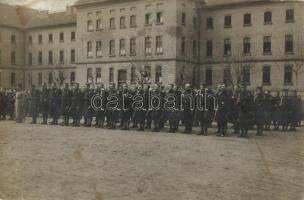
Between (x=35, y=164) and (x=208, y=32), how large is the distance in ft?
135

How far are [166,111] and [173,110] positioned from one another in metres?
0.46

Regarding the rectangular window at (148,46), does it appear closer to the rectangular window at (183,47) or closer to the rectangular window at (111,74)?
the rectangular window at (183,47)

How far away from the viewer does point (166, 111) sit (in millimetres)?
16922

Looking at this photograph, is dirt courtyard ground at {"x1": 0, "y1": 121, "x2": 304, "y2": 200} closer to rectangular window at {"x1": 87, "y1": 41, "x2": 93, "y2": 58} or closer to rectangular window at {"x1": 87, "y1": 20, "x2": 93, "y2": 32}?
rectangular window at {"x1": 87, "y1": 41, "x2": 93, "y2": 58}

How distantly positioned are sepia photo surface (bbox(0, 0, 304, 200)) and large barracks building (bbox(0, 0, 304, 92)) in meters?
0.11

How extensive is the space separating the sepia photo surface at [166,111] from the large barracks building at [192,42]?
4.4 inches

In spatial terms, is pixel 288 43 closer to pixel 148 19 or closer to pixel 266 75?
pixel 266 75

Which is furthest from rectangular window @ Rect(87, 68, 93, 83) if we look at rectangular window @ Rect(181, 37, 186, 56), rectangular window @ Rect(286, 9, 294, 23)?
rectangular window @ Rect(286, 9, 294, 23)

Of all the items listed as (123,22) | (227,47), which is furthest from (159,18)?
(227,47)

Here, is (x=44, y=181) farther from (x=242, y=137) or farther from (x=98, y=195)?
(x=242, y=137)

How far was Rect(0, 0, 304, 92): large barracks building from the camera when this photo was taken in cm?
4403

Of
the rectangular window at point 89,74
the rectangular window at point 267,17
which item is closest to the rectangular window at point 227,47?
the rectangular window at point 267,17

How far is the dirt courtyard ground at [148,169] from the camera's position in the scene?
7152 millimetres

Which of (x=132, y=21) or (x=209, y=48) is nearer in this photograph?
(x=132, y=21)
